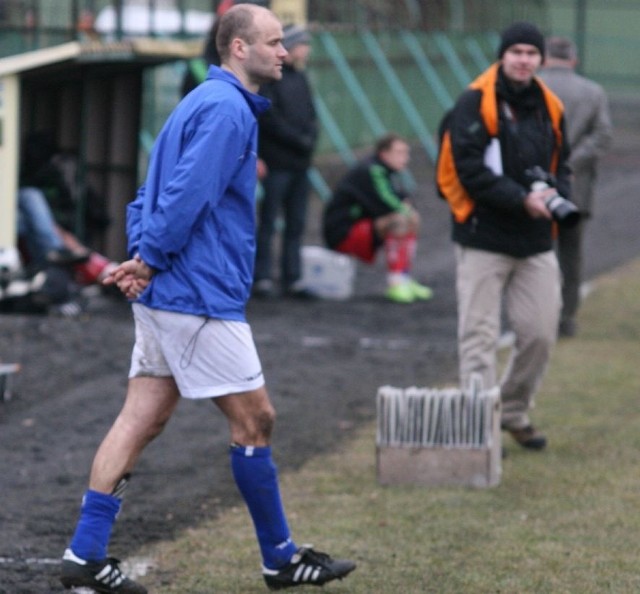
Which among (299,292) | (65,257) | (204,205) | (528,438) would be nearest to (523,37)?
(528,438)

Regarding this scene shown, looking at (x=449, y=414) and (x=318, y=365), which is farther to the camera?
(x=318, y=365)

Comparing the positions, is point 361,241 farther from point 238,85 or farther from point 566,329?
point 238,85

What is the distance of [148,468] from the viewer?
7.62 metres

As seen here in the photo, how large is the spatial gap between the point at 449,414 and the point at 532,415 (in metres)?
1.67

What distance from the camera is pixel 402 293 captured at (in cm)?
1325

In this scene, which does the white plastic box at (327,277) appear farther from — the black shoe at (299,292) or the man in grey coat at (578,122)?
the man in grey coat at (578,122)

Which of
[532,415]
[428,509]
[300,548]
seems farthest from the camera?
[532,415]

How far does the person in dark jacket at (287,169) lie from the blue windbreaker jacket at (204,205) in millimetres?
7246

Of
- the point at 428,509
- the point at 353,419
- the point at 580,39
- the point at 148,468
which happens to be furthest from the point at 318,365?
the point at 580,39

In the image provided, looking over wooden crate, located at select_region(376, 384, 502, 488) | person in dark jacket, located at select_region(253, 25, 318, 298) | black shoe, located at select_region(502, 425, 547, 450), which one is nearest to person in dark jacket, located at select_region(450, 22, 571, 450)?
black shoe, located at select_region(502, 425, 547, 450)

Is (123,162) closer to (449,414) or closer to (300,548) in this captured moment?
(449,414)

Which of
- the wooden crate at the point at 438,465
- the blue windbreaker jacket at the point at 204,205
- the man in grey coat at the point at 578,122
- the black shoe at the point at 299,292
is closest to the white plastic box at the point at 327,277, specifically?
the black shoe at the point at 299,292

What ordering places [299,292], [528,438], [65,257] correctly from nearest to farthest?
[528,438] < [65,257] < [299,292]

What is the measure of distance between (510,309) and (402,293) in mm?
5537
